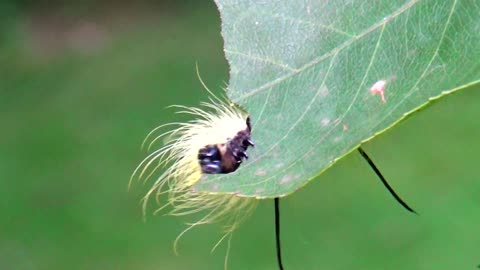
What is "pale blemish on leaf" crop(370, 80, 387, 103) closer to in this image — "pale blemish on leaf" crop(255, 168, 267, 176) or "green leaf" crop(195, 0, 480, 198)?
"green leaf" crop(195, 0, 480, 198)

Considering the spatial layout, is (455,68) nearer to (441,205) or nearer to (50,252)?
(441,205)

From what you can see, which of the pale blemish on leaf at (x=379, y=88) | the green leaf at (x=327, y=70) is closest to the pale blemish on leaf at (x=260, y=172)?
the green leaf at (x=327, y=70)

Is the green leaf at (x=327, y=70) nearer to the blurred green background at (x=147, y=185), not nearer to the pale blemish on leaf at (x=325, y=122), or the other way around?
the pale blemish on leaf at (x=325, y=122)

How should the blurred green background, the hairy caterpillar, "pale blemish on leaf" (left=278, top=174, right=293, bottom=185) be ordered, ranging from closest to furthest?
"pale blemish on leaf" (left=278, top=174, right=293, bottom=185) → the hairy caterpillar → the blurred green background

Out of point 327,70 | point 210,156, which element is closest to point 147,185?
point 210,156

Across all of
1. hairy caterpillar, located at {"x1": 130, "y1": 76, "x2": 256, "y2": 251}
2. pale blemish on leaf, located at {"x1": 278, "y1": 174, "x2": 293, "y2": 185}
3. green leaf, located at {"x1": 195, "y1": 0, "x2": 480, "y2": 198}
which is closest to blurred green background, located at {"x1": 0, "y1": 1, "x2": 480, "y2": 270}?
hairy caterpillar, located at {"x1": 130, "y1": 76, "x2": 256, "y2": 251}

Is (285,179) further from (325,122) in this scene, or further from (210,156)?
(210,156)
